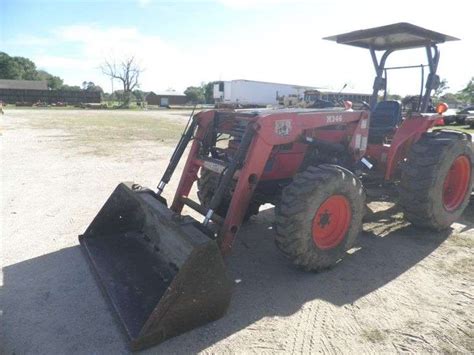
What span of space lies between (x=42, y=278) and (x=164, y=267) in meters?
1.23

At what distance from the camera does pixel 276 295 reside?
3498 mm

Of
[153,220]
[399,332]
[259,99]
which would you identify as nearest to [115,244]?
[153,220]

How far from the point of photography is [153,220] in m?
3.89

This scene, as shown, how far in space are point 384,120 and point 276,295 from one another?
3463mm

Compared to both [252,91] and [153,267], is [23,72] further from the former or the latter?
[153,267]

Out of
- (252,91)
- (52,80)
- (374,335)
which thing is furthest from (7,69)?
(374,335)

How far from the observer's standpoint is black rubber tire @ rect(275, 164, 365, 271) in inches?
136

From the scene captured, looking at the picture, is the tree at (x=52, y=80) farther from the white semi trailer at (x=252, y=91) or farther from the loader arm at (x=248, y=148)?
the loader arm at (x=248, y=148)

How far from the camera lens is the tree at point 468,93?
59625 mm

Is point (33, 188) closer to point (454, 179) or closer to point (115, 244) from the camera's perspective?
point (115, 244)

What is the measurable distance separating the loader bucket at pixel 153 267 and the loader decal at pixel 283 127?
4.06 ft

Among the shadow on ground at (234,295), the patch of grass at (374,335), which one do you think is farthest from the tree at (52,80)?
the patch of grass at (374,335)

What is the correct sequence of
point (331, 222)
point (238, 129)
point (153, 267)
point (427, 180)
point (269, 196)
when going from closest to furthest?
point (153, 267) → point (331, 222) → point (269, 196) → point (238, 129) → point (427, 180)

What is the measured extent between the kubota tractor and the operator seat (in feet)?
0.05
